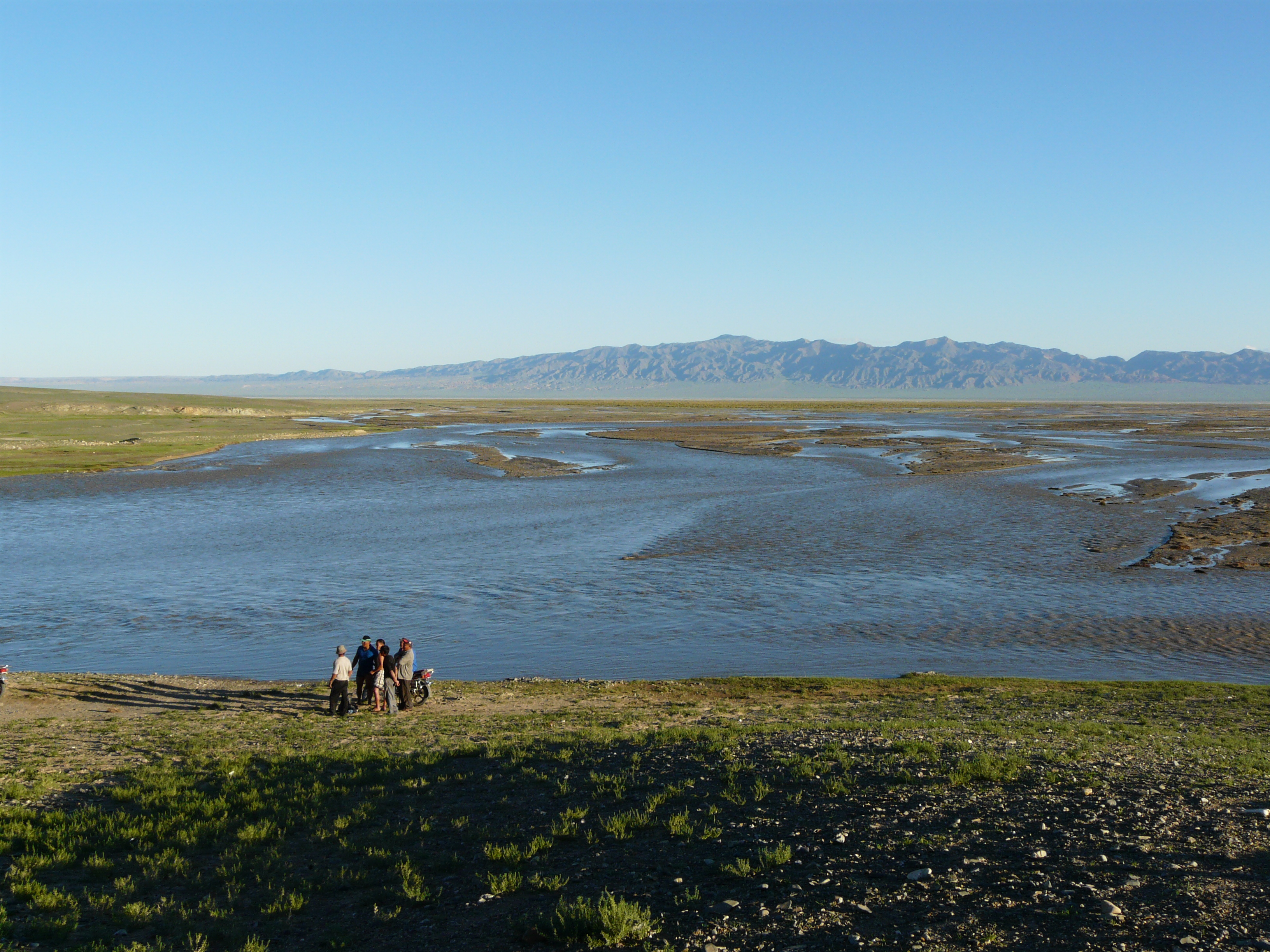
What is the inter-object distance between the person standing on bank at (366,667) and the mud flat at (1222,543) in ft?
103

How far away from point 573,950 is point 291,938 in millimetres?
3061

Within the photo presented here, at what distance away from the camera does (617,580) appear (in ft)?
116

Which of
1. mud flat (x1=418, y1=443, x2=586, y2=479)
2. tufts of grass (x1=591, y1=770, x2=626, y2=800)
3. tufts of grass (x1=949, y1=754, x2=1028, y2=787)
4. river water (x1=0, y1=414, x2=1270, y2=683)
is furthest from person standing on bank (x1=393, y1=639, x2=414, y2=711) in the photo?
mud flat (x1=418, y1=443, x2=586, y2=479)

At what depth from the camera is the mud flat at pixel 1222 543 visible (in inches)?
1441

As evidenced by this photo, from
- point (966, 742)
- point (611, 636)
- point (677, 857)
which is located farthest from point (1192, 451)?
point (677, 857)

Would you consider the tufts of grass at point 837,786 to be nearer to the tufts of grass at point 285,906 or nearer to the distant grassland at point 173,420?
the tufts of grass at point 285,906

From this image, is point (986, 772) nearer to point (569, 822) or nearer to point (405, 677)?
point (569, 822)

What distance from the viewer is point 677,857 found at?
1099 centimetres

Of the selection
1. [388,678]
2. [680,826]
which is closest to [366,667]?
[388,678]

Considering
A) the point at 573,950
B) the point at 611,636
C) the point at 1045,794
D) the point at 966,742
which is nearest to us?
the point at 573,950

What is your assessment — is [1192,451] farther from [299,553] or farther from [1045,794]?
[1045,794]

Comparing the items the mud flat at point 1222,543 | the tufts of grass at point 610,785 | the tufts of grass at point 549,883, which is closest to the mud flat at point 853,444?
the mud flat at point 1222,543

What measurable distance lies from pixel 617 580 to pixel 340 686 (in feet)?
55.0

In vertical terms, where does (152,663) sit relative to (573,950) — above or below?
below
